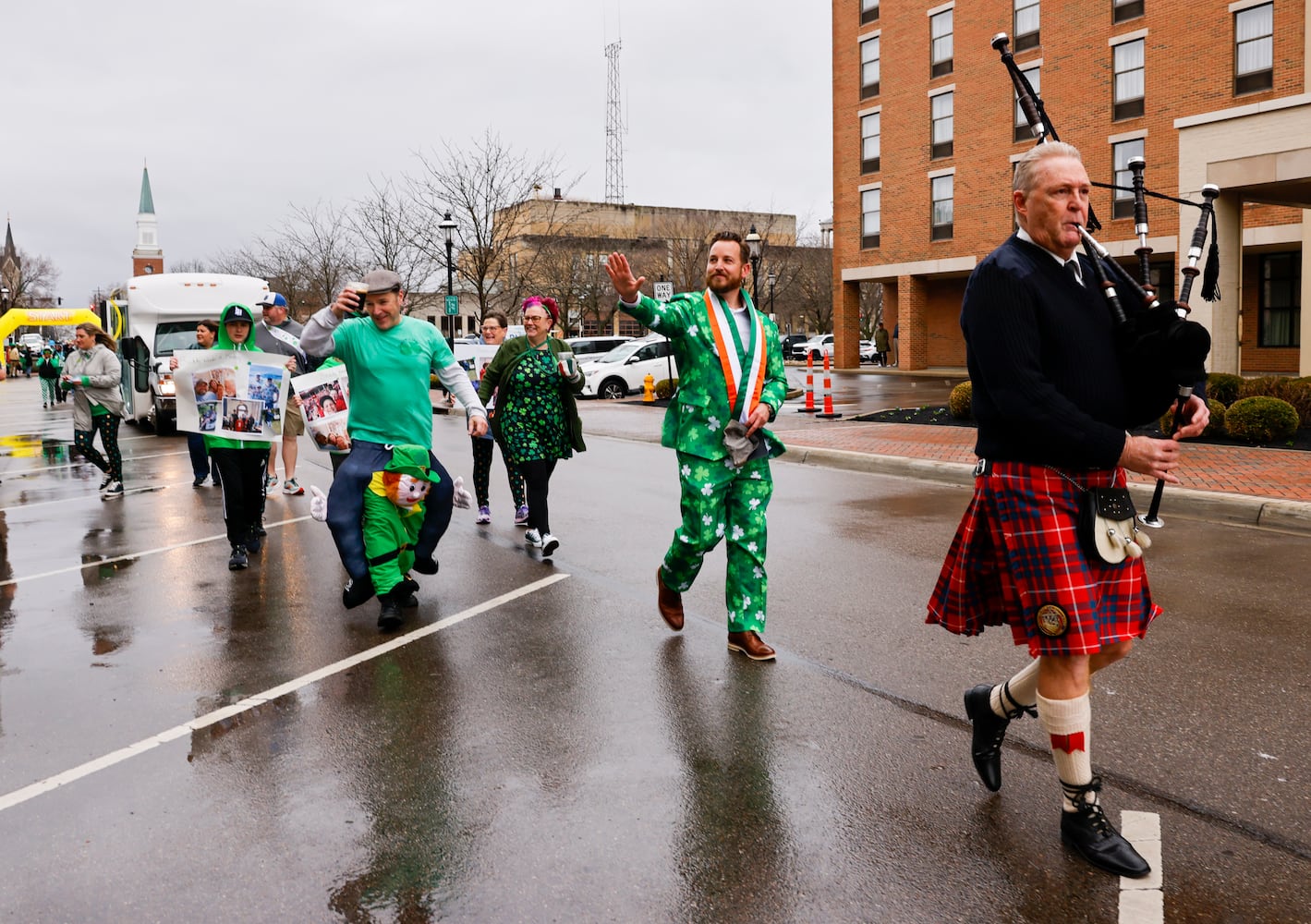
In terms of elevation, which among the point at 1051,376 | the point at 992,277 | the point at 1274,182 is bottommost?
the point at 1051,376

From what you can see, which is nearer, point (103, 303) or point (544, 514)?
point (544, 514)

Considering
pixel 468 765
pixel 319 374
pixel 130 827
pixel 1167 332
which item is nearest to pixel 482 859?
pixel 468 765

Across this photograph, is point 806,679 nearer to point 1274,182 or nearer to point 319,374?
point 319,374

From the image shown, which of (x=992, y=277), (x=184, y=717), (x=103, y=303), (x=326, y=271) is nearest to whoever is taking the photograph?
(x=992, y=277)

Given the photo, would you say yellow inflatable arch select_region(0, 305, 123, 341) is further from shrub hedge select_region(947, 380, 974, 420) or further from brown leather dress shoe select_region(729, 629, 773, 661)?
brown leather dress shoe select_region(729, 629, 773, 661)

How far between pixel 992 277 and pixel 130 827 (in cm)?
309

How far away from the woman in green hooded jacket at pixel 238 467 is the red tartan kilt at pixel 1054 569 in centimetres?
584

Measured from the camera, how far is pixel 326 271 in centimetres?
4559

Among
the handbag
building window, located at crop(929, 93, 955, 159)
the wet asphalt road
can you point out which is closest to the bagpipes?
Answer: the handbag

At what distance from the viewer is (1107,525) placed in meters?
3.17

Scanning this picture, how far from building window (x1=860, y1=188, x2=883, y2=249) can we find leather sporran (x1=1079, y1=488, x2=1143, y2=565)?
39804 millimetres

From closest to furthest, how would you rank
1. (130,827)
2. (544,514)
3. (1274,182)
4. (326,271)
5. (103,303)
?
(130,827)
(544,514)
(1274,182)
(103,303)
(326,271)

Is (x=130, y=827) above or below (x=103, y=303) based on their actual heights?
below

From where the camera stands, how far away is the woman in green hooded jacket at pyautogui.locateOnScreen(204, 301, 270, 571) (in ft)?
25.5
